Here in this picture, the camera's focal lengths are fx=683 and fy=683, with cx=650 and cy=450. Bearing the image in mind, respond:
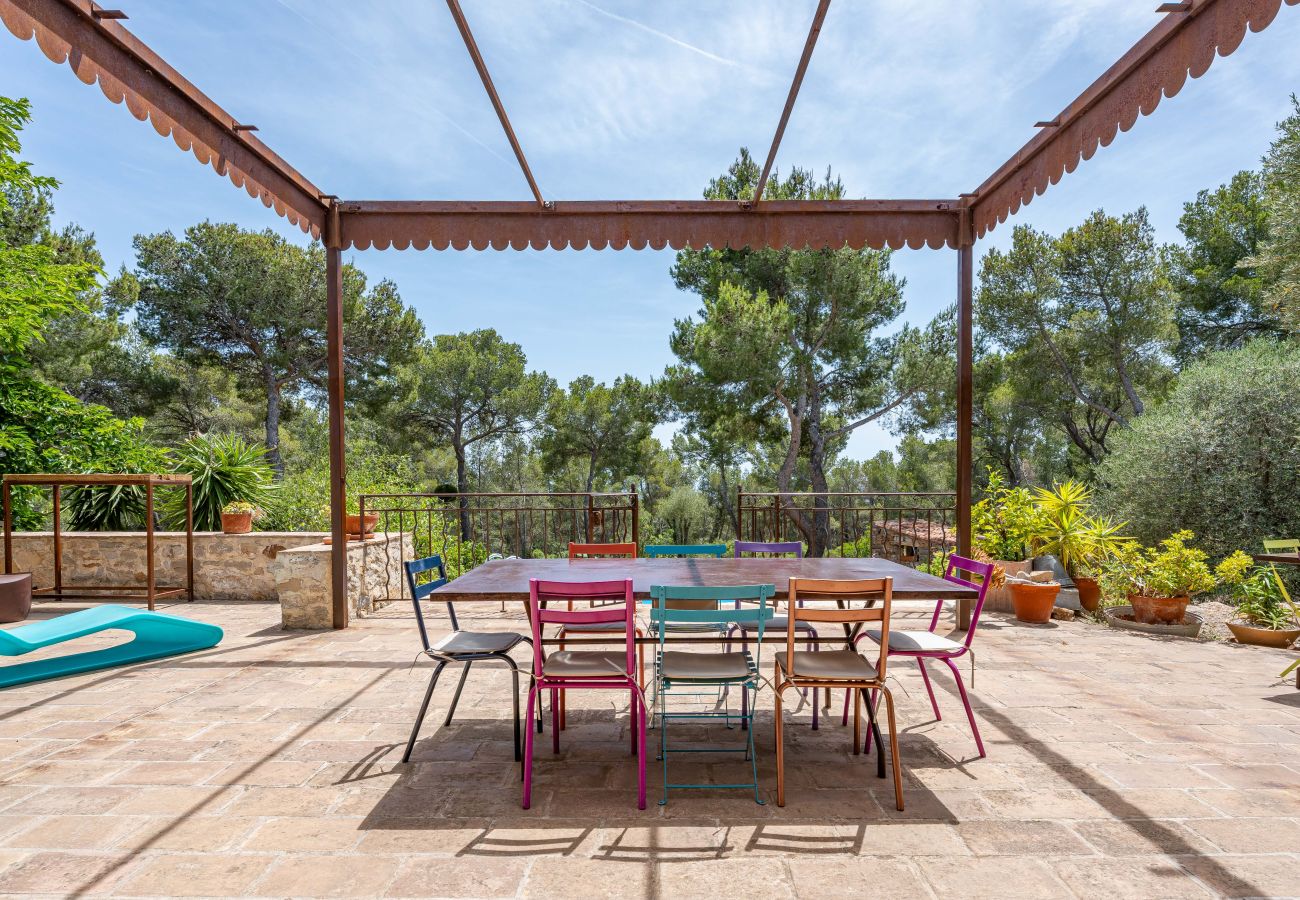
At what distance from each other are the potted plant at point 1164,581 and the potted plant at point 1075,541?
40 centimetres

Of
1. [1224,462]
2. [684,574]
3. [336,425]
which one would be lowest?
[684,574]

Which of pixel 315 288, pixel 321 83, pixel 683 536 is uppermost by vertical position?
pixel 315 288

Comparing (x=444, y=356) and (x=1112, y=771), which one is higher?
(x=444, y=356)

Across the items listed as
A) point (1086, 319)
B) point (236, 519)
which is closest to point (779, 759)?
point (236, 519)

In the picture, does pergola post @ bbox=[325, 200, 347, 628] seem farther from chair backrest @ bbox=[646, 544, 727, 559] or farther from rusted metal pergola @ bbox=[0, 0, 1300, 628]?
chair backrest @ bbox=[646, 544, 727, 559]

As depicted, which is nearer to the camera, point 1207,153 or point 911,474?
point 1207,153

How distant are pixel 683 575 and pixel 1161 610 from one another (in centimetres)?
410

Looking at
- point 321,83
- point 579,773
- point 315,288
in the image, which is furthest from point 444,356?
point 579,773

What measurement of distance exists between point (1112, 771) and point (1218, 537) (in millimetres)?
7219

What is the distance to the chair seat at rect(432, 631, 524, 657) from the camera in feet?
9.01

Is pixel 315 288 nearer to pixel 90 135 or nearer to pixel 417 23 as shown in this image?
pixel 90 135

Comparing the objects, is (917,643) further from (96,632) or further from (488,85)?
(96,632)

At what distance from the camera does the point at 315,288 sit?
571 inches

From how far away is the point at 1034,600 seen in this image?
5184 mm
